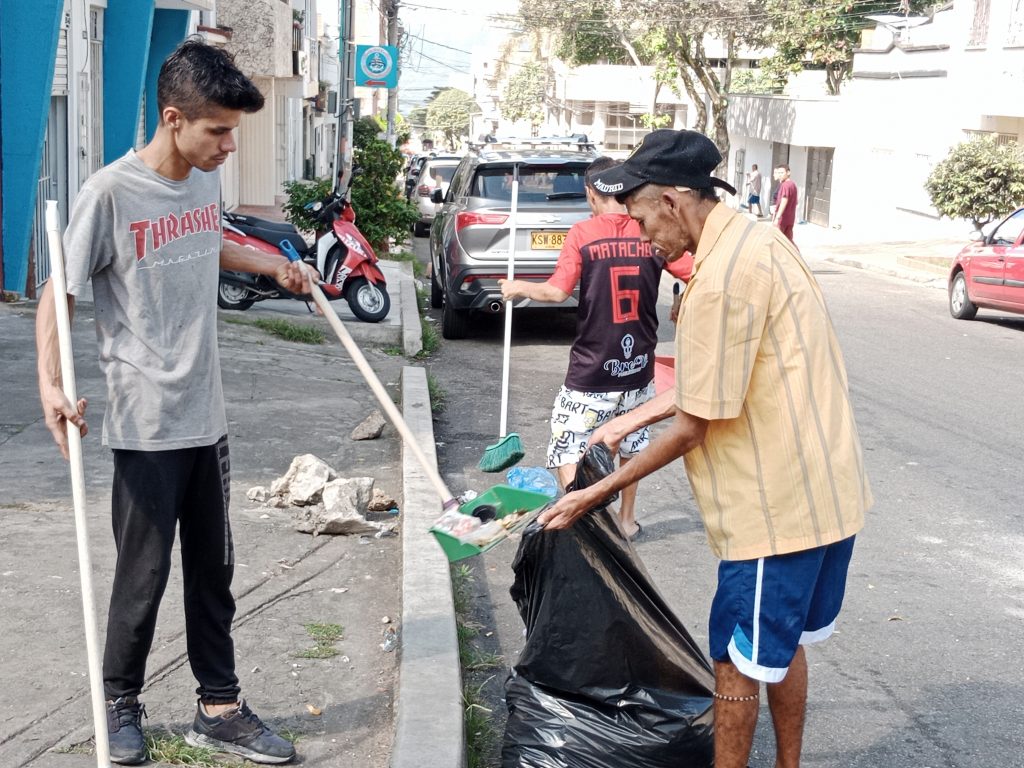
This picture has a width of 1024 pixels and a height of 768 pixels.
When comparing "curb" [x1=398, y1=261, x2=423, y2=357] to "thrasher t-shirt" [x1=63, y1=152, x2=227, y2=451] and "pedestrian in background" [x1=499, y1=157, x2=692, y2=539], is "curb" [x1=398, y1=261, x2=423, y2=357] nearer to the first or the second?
"pedestrian in background" [x1=499, y1=157, x2=692, y2=539]

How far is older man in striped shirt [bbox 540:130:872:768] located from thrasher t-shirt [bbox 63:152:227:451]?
3.81 ft

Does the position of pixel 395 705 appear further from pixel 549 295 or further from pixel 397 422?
pixel 549 295

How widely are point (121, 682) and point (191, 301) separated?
3.56 ft

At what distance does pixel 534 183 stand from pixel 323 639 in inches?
313

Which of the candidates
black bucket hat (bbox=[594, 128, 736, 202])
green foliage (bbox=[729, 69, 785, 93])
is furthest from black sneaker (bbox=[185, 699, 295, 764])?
green foliage (bbox=[729, 69, 785, 93])

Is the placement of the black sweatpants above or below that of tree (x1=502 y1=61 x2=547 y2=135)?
below

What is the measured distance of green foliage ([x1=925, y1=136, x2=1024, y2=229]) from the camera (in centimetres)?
2178

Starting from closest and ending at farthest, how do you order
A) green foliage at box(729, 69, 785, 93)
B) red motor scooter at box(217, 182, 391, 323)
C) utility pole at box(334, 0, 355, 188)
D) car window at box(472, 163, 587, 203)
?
car window at box(472, 163, 587, 203)
red motor scooter at box(217, 182, 391, 323)
utility pole at box(334, 0, 355, 188)
green foliage at box(729, 69, 785, 93)

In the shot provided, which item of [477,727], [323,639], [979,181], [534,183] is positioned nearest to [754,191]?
[979,181]

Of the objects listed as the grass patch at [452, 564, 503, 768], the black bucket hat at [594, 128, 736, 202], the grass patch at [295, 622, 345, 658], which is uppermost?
the black bucket hat at [594, 128, 736, 202]

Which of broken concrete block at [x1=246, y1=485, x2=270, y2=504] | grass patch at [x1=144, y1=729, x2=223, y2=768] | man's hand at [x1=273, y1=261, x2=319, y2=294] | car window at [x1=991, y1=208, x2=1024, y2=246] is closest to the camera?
grass patch at [x1=144, y1=729, x2=223, y2=768]

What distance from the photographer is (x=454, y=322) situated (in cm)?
1204

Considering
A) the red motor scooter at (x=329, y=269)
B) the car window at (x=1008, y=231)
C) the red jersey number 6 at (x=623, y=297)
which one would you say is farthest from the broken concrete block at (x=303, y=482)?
the car window at (x=1008, y=231)

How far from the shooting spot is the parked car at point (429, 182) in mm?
25609
